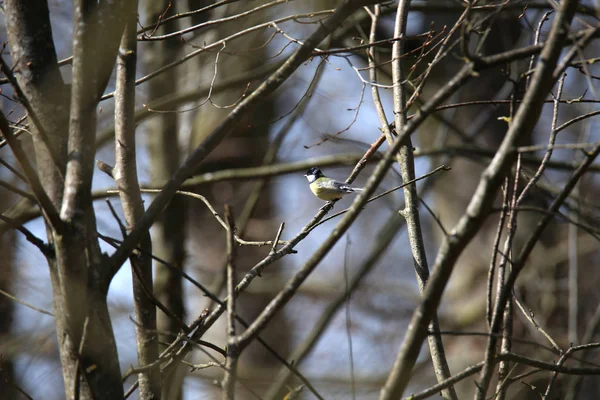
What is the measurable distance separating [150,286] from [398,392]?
1.06 meters

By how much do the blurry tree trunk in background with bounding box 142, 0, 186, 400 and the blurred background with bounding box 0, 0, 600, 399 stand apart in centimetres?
2

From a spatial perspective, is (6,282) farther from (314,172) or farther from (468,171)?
(468,171)

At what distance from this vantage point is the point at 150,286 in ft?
7.18

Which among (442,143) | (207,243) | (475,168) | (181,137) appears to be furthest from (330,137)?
(207,243)

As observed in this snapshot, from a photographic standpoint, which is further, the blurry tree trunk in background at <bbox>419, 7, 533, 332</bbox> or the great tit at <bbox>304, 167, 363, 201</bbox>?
the blurry tree trunk in background at <bbox>419, 7, 533, 332</bbox>

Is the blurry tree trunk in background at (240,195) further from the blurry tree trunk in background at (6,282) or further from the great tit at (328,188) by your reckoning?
the great tit at (328,188)

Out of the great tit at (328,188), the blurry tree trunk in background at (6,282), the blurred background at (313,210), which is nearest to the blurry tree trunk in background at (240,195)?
the blurred background at (313,210)

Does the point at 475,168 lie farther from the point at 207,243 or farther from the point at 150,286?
the point at 150,286

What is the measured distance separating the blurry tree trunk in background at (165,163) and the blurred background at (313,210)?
0.8 inches

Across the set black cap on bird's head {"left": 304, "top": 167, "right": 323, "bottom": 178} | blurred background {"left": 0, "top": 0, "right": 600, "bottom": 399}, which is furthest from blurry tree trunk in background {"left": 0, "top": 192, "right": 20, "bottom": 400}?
black cap on bird's head {"left": 304, "top": 167, "right": 323, "bottom": 178}

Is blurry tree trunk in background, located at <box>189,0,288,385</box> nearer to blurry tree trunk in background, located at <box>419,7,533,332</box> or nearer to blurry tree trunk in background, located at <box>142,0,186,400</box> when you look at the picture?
blurry tree trunk in background, located at <box>142,0,186,400</box>

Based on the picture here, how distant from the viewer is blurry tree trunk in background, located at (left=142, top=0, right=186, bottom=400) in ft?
17.6

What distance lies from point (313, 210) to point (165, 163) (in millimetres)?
3663

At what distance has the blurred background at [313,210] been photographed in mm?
5293
